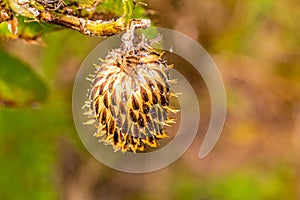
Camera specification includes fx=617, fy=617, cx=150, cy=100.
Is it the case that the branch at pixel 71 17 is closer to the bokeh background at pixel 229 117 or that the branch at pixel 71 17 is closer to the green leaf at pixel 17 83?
the green leaf at pixel 17 83

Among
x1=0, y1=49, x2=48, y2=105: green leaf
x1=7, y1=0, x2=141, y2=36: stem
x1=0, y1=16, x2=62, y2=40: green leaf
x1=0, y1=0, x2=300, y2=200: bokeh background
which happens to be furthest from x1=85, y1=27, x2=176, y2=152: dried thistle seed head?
x1=0, y1=0, x2=300, y2=200: bokeh background

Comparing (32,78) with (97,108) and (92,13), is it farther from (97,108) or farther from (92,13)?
(97,108)

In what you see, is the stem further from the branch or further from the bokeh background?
the bokeh background

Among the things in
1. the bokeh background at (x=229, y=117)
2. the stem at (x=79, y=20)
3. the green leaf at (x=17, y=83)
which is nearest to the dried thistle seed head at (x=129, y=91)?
the stem at (x=79, y=20)

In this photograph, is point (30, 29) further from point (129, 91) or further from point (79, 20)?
point (129, 91)

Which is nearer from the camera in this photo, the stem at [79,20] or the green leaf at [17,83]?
the stem at [79,20]

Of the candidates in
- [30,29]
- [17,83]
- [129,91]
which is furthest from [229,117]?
[129,91]

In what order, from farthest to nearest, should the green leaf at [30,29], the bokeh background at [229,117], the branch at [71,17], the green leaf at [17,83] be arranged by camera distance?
the bokeh background at [229,117]
the green leaf at [17,83]
the green leaf at [30,29]
the branch at [71,17]
